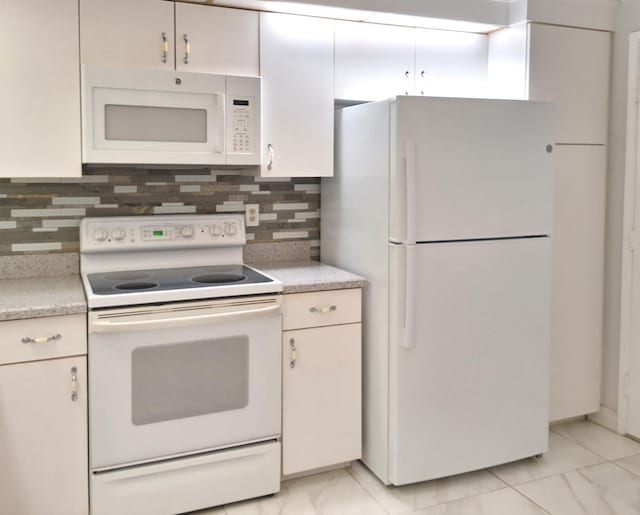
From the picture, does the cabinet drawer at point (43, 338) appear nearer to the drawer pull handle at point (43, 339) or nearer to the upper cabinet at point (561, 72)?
the drawer pull handle at point (43, 339)

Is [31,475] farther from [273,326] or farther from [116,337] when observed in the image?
[273,326]

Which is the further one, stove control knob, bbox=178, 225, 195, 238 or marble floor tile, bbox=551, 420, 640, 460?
marble floor tile, bbox=551, 420, 640, 460

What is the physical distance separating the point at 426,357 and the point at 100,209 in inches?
57.8

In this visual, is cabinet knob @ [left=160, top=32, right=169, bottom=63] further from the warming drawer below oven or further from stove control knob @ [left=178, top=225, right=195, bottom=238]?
the warming drawer below oven

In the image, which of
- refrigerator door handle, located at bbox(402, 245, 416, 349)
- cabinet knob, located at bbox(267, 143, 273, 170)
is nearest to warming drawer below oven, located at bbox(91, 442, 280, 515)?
refrigerator door handle, located at bbox(402, 245, 416, 349)

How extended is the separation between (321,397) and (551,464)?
110cm

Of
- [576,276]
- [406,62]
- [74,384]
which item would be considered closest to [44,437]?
[74,384]

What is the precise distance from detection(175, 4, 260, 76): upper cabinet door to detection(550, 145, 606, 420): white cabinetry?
147cm

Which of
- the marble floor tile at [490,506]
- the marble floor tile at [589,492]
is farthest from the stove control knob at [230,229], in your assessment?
the marble floor tile at [589,492]

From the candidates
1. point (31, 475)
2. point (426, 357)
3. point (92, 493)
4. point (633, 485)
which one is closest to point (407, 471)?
point (426, 357)

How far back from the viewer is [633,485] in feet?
9.11

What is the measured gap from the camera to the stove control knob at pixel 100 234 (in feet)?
8.87

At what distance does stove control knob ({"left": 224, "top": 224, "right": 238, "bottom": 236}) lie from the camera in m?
2.95

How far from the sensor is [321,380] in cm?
269
